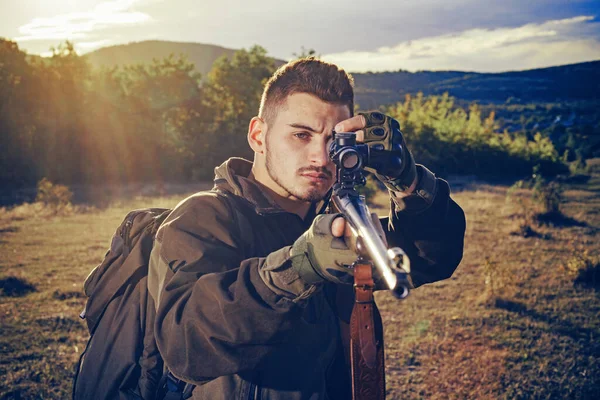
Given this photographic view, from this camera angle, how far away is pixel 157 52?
128 m

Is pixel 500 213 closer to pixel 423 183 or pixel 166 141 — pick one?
pixel 423 183

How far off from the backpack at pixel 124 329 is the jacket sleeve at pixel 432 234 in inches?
53.7

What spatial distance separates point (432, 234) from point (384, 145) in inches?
27.9

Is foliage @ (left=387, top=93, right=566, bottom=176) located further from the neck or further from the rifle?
the rifle

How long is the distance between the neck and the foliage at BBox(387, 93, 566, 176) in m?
29.4

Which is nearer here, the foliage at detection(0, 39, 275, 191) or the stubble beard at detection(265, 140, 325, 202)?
the stubble beard at detection(265, 140, 325, 202)

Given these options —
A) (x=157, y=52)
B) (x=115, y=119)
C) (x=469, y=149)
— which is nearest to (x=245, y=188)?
(x=115, y=119)

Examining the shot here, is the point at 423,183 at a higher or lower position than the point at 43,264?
higher

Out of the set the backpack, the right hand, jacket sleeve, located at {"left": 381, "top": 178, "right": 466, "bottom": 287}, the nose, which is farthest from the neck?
the right hand

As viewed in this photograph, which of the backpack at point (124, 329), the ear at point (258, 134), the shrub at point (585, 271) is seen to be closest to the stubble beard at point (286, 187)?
the ear at point (258, 134)

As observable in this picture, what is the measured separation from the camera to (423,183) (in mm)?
2594

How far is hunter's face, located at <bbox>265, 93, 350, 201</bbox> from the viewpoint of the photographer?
266 centimetres

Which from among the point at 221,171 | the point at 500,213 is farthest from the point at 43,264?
the point at 500,213

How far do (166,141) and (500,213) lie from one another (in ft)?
79.8
